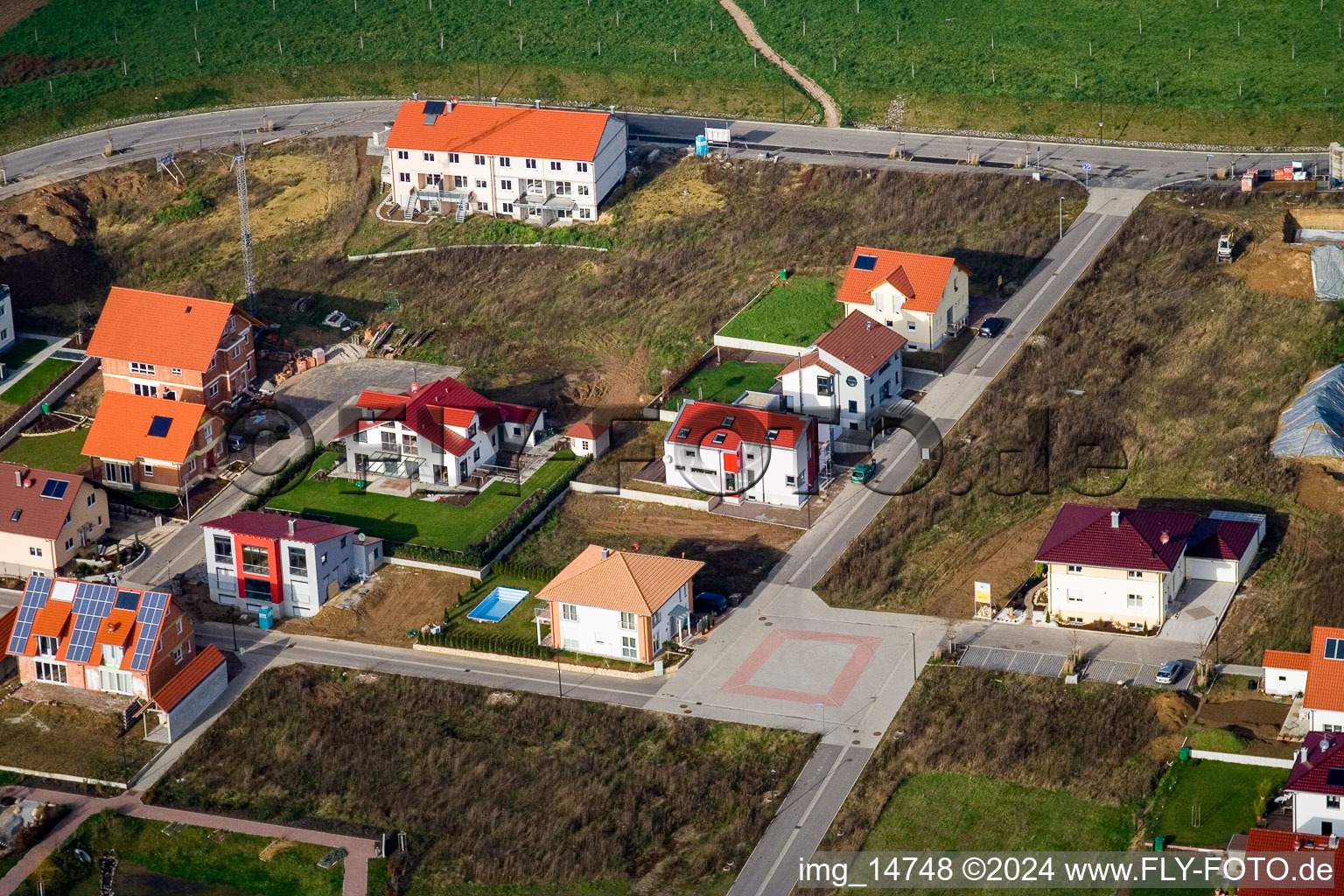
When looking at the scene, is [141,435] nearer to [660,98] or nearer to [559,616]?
[559,616]

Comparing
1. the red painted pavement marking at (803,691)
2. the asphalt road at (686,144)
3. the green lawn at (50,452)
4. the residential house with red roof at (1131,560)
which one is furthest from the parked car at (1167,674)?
the green lawn at (50,452)

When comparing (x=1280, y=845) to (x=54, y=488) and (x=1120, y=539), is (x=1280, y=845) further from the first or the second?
(x=54, y=488)

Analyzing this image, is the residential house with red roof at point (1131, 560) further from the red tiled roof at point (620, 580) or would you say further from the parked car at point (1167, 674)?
the red tiled roof at point (620, 580)

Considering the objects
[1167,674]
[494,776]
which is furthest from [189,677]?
[1167,674]

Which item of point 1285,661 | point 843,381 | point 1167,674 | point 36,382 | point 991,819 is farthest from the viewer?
point 36,382

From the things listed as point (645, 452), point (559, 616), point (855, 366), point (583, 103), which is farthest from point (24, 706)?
point (583, 103)

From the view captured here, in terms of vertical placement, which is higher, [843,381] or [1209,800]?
[843,381]

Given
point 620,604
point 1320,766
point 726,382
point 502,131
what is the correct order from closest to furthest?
point 1320,766
point 620,604
point 726,382
point 502,131
